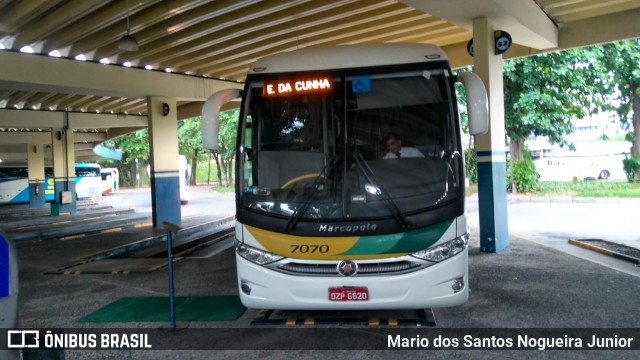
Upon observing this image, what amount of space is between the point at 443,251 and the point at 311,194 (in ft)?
4.45

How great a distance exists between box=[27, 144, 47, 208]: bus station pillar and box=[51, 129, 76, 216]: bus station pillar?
574 centimetres

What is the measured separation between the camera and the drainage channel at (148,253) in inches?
337

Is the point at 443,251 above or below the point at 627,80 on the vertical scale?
below

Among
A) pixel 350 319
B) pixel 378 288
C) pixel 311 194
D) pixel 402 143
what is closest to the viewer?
pixel 378 288

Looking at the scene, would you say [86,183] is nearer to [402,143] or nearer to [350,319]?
[350,319]

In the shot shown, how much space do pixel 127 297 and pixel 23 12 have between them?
5648 millimetres

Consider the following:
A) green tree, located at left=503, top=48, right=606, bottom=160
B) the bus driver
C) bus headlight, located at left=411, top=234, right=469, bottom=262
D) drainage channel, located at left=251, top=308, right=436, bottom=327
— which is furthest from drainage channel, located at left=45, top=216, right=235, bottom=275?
green tree, located at left=503, top=48, right=606, bottom=160

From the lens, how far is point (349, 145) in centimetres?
466

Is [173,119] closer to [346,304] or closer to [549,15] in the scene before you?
[549,15]

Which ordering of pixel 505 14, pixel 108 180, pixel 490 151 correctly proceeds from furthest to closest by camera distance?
pixel 108 180
pixel 490 151
pixel 505 14

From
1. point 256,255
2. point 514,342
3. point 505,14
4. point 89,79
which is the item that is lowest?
point 514,342

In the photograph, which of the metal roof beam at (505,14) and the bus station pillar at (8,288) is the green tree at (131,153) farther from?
the bus station pillar at (8,288)

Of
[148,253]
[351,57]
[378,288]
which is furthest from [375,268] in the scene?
[148,253]

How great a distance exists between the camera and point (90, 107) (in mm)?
19469
